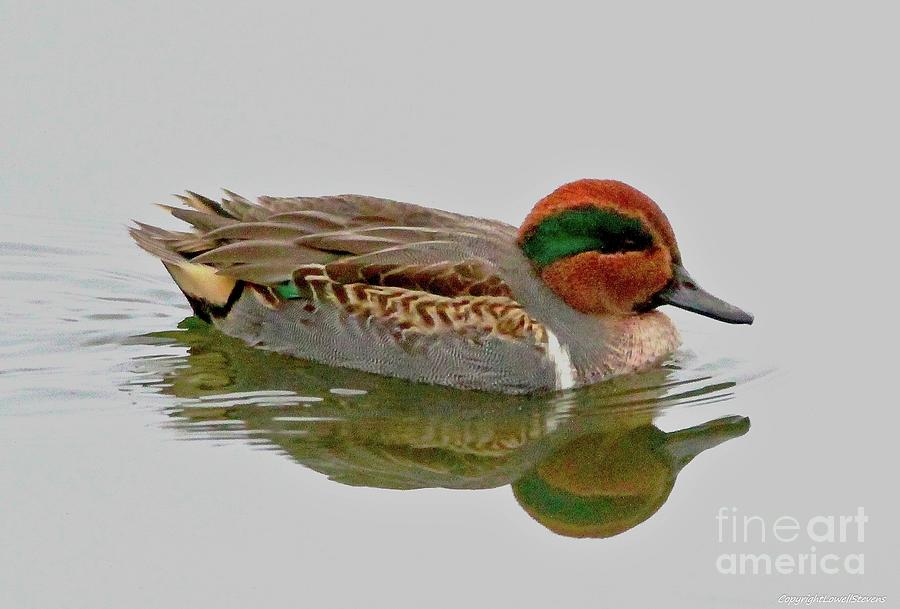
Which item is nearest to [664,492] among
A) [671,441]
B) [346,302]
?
[671,441]

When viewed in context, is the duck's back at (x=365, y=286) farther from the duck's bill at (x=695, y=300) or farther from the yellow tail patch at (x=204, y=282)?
the duck's bill at (x=695, y=300)

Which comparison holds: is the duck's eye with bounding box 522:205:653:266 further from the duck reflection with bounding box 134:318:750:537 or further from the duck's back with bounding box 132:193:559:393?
the duck reflection with bounding box 134:318:750:537

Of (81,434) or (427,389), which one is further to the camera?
(427,389)

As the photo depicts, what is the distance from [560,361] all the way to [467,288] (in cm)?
69

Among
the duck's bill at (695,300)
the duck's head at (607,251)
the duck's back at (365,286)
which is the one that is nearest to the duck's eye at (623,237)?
the duck's head at (607,251)

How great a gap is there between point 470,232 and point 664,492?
2.42m

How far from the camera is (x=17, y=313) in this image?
10.6 m

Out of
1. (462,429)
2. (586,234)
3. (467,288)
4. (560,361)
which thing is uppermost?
(586,234)

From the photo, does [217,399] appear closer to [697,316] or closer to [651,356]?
[651,356]

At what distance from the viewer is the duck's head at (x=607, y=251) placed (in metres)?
9.66

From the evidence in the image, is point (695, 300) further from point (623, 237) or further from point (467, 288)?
point (467, 288)

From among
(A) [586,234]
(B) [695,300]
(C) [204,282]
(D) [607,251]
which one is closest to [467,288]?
(A) [586,234]

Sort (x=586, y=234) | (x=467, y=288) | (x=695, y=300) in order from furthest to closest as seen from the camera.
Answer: (x=695, y=300), (x=586, y=234), (x=467, y=288)

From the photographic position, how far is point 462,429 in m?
8.95
